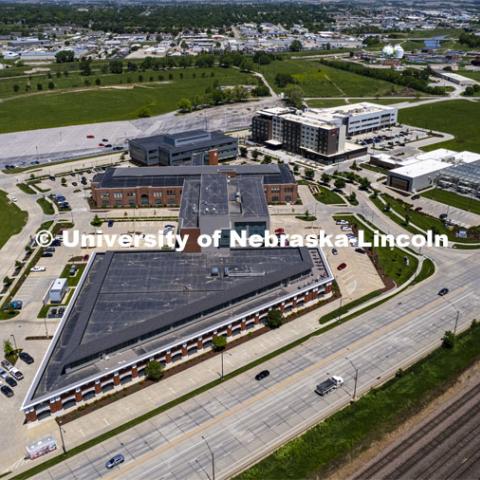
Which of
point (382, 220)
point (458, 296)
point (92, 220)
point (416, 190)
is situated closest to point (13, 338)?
point (92, 220)

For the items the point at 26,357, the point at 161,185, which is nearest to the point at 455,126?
the point at 161,185

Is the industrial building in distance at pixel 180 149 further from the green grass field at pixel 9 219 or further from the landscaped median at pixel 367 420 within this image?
the landscaped median at pixel 367 420

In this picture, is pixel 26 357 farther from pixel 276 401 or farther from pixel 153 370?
pixel 276 401

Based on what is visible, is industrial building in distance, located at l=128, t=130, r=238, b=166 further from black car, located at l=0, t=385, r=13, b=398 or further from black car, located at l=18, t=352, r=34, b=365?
black car, located at l=0, t=385, r=13, b=398

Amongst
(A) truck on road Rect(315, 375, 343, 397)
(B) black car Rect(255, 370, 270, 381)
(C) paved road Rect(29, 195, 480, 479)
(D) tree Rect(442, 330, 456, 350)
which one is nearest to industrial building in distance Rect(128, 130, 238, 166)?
(C) paved road Rect(29, 195, 480, 479)

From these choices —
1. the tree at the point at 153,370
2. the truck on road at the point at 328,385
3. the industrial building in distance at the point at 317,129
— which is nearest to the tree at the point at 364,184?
the industrial building in distance at the point at 317,129

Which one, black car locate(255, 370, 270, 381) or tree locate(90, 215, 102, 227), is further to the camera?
tree locate(90, 215, 102, 227)

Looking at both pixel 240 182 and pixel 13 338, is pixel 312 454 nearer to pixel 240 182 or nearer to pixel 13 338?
pixel 13 338

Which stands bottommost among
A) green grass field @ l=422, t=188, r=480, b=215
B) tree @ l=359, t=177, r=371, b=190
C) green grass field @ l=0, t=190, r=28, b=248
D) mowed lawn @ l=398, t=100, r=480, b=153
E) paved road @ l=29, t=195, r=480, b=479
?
paved road @ l=29, t=195, r=480, b=479
